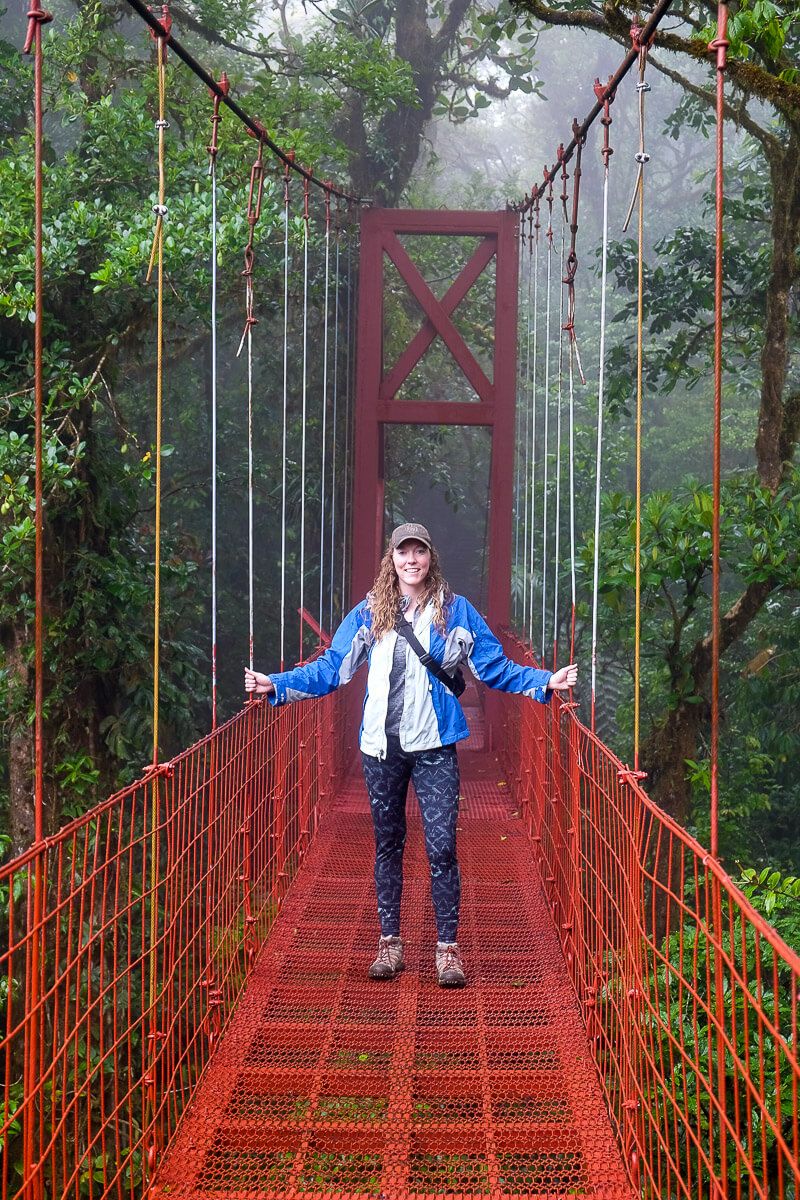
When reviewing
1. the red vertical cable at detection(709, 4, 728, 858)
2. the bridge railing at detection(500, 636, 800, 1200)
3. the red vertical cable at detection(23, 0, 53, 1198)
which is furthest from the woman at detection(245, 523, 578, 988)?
the red vertical cable at detection(23, 0, 53, 1198)

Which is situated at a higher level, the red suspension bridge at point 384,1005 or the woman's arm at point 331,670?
the woman's arm at point 331,670

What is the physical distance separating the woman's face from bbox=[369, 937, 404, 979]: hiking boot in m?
0.84

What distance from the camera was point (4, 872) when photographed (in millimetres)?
1401

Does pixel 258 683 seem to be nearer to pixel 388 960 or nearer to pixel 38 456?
pixel 388 960

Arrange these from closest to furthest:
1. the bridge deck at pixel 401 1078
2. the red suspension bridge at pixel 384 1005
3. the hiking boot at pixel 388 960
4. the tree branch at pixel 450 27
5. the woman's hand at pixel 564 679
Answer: the red suspension bridge at pixel 384 1005 → the bridge deck at pixel 401 1078 → the woman's hand at pixel 564 679 → the hiking boot at pixel 388 960 → the tree branch at pixel 450 27

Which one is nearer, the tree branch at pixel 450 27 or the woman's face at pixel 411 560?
the woman's face at pixel 411 560

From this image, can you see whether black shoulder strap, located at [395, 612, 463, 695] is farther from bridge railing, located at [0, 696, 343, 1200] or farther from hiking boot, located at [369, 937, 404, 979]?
hiking boot, located at [369, 937, 404, 979]

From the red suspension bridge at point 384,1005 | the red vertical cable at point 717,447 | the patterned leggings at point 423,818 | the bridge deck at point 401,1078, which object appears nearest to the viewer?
the red vertical cable at point 717,447

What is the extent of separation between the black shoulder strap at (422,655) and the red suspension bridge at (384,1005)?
36cm

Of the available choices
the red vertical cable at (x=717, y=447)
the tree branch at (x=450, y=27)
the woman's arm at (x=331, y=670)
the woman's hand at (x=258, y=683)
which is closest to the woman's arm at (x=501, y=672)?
the woman's arm at (x=331, y=670)

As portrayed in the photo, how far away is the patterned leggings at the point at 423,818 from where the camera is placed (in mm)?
2709

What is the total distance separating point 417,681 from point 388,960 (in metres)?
0.68

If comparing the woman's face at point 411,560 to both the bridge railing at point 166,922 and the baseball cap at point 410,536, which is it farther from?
the bridge railing at point 166,922

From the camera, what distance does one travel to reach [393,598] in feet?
8.89
